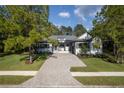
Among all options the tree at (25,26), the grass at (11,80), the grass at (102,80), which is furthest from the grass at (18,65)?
the grass at (102,80)

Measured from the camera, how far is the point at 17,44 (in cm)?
2123

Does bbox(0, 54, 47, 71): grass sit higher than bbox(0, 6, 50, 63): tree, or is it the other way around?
bbox(0, 6, 50, 63): tree

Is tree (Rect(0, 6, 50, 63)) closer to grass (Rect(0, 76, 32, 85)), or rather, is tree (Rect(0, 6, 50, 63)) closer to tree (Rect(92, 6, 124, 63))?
tree (Rect(92, 6, 124, 63))

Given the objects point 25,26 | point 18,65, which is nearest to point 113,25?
point 25,26

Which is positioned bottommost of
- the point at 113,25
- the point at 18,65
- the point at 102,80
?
the point at 102,80

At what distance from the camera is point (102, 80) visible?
13875mm

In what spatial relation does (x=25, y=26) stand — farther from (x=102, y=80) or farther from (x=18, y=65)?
(x=102, y=80)

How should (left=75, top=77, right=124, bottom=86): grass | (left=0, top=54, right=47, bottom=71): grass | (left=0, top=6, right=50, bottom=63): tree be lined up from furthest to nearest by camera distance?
(left=0, top=6, right=50, bottom=63): tree, (left=0, top=54, right=47, bottom=71): grass, (left=75, top=77, right=124, bottom=86): grass

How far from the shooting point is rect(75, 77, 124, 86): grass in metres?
13.0

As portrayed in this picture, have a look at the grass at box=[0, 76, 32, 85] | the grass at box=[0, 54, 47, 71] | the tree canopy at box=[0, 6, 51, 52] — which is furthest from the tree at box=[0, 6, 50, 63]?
the grass at box=[0, 76, 32, 85]
